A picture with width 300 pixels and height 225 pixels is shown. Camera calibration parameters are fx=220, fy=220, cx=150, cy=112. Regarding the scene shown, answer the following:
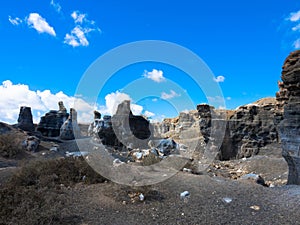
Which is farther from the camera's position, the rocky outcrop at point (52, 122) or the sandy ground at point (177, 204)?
the rocky outcrop at point (52, 122)

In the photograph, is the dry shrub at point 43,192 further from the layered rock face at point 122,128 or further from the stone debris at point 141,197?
the layered rock face at point 122,128

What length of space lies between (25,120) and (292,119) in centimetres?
2462

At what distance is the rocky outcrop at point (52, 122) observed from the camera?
29031mm

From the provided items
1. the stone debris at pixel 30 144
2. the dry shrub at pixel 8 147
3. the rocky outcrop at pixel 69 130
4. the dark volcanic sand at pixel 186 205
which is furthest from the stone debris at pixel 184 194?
the rocky outcrop at pixel 69 130

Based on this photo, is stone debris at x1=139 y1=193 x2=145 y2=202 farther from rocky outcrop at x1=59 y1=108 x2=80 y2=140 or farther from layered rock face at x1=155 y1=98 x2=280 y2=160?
rocky outcrop at x1=59 y1=108 x2=80 y2=140

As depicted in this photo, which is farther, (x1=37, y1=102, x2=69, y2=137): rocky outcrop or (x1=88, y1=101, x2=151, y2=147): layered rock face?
(x1=37, y1=102, x2=69, y2=137): rocky outcrop

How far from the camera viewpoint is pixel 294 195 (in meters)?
6.18

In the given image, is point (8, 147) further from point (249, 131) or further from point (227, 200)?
point (249, 131)

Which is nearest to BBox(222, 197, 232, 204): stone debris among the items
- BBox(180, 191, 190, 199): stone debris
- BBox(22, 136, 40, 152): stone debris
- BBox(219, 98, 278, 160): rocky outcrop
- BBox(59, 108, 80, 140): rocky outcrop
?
BBox(180, 191, 190, 199): stone debris

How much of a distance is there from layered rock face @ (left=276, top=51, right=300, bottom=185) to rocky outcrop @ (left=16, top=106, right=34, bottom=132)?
23.8 meters

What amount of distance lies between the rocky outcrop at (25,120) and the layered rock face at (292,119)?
2376 cm

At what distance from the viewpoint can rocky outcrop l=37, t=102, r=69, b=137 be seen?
29.0 metres

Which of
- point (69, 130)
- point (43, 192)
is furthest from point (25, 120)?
point (43, 192)

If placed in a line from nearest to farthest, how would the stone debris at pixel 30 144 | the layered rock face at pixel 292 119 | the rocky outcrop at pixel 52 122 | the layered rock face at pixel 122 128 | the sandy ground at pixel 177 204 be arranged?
the sandy ground at pixel 177 204, the layered rock face at pixel 292 119, the stone debris at pixel 30 144, the layered rock face at pixel 122 128, the rocky outcrop at pixel 52 122
